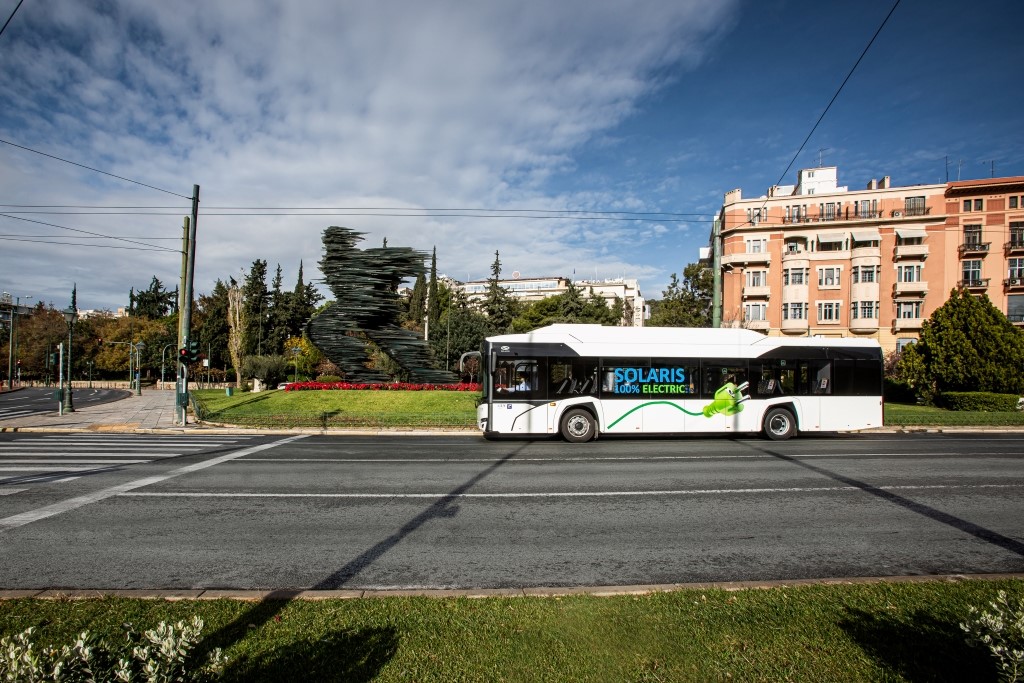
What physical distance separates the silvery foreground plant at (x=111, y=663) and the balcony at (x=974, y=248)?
185 ft

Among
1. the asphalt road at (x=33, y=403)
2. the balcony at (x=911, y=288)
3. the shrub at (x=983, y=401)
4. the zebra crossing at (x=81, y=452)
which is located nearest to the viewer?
the zebra crossing at (x=81, y=452)

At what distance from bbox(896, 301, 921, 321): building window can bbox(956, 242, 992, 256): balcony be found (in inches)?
197

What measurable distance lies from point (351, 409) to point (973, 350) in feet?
108

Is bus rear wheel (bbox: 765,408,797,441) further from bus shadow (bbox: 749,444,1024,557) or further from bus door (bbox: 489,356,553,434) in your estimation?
bus door (bbox: 489,356,553,434)

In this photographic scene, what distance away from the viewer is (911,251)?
44562 mm

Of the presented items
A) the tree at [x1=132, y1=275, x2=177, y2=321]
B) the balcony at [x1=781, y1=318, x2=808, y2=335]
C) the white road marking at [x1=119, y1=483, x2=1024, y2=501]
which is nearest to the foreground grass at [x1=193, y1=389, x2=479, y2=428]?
the white road marking at [x1=119, y1=483, x2=1024, y2=501]

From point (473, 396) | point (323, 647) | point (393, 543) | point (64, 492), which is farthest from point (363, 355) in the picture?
point (323, 647)

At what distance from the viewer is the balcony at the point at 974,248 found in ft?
143

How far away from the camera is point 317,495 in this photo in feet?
29.0

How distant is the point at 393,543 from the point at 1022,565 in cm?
673

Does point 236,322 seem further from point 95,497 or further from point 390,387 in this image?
point 95,497

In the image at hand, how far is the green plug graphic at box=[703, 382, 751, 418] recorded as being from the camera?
16.5 meters

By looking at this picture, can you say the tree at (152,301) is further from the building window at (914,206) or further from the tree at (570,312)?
the building window at (914,206)

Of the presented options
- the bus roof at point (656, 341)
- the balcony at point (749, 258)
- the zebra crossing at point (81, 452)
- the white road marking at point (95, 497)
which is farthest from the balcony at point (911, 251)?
the white road marking at point (95, 497)
